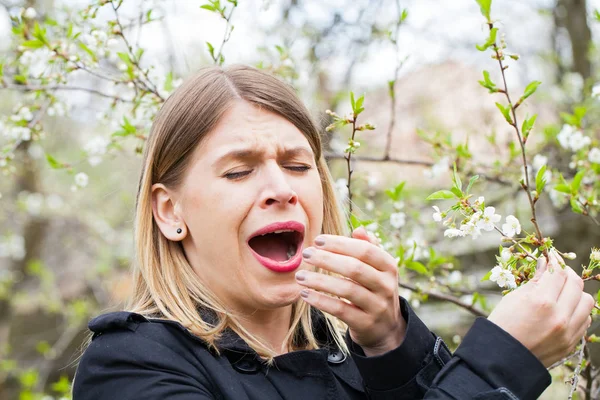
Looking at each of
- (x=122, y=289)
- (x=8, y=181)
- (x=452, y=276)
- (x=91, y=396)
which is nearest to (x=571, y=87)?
(x=452, y=276)

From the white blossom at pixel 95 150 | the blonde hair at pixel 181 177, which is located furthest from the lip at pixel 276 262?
the white blossom at pixel 95 150

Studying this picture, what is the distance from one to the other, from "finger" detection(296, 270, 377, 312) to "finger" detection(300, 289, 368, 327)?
0.07 ft

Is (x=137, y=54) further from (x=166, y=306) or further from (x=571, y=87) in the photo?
(x=571, y=87)

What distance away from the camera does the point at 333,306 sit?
4.01 feet

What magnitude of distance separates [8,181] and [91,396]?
23.0ft

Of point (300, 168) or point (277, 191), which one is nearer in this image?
point (277, 191)

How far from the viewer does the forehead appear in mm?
1515

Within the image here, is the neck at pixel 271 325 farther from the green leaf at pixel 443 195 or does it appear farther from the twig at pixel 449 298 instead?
the twig at pixel 449 298

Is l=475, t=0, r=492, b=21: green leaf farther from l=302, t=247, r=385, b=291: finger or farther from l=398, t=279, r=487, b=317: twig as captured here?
l=398, t=279, r=487, b=317: twig

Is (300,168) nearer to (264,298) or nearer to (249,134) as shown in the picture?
(249,134)

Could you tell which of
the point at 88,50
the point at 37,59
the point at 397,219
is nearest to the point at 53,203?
the point at 37,59

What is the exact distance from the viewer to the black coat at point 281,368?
1135mm

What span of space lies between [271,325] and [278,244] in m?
0.24

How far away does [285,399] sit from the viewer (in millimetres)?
1446
